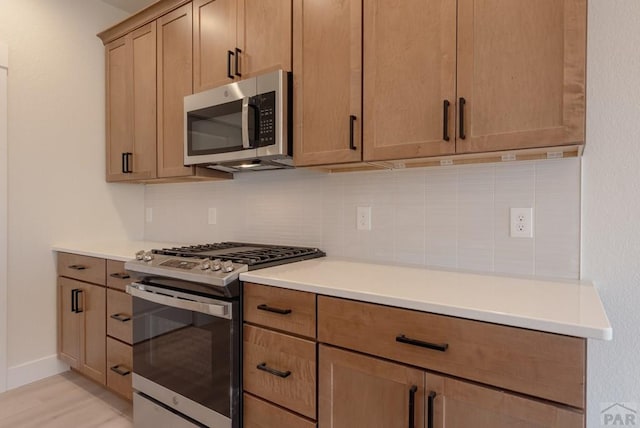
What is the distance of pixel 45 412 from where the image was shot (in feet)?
6.80

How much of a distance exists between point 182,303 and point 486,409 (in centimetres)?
125

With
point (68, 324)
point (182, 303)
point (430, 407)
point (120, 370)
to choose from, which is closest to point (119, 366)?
point (120, 370)

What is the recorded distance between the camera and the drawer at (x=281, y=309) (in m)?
1.30

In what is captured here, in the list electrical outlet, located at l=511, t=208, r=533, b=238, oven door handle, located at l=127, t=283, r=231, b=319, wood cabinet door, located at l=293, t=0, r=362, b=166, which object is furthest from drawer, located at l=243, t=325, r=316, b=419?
electrical outlet, located at l=511, t=208, r=533, b=238

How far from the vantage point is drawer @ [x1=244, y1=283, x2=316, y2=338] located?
4.27 feet

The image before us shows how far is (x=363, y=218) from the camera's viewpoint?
6.15 ft

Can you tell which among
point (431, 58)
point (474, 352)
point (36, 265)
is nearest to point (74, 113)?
point (36, 265)

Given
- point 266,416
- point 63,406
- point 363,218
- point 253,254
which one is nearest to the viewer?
point 266,416

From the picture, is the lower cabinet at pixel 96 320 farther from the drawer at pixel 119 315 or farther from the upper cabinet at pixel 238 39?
the upper cabinet at pixel 238 39

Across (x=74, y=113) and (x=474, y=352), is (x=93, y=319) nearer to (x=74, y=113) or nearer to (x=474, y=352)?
(x=74, y=113)

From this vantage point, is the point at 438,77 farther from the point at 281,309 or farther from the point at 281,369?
the point at 281,369

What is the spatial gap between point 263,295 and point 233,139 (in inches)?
35.0

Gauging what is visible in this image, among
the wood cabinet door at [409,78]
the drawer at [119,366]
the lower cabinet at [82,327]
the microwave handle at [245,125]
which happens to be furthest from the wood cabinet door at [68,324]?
the wood cabinet door at [409,78]

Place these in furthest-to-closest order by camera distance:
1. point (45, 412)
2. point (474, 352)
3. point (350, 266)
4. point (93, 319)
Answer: point (93, 319), point (45, 412), point (350, 266), point (474, 352)
